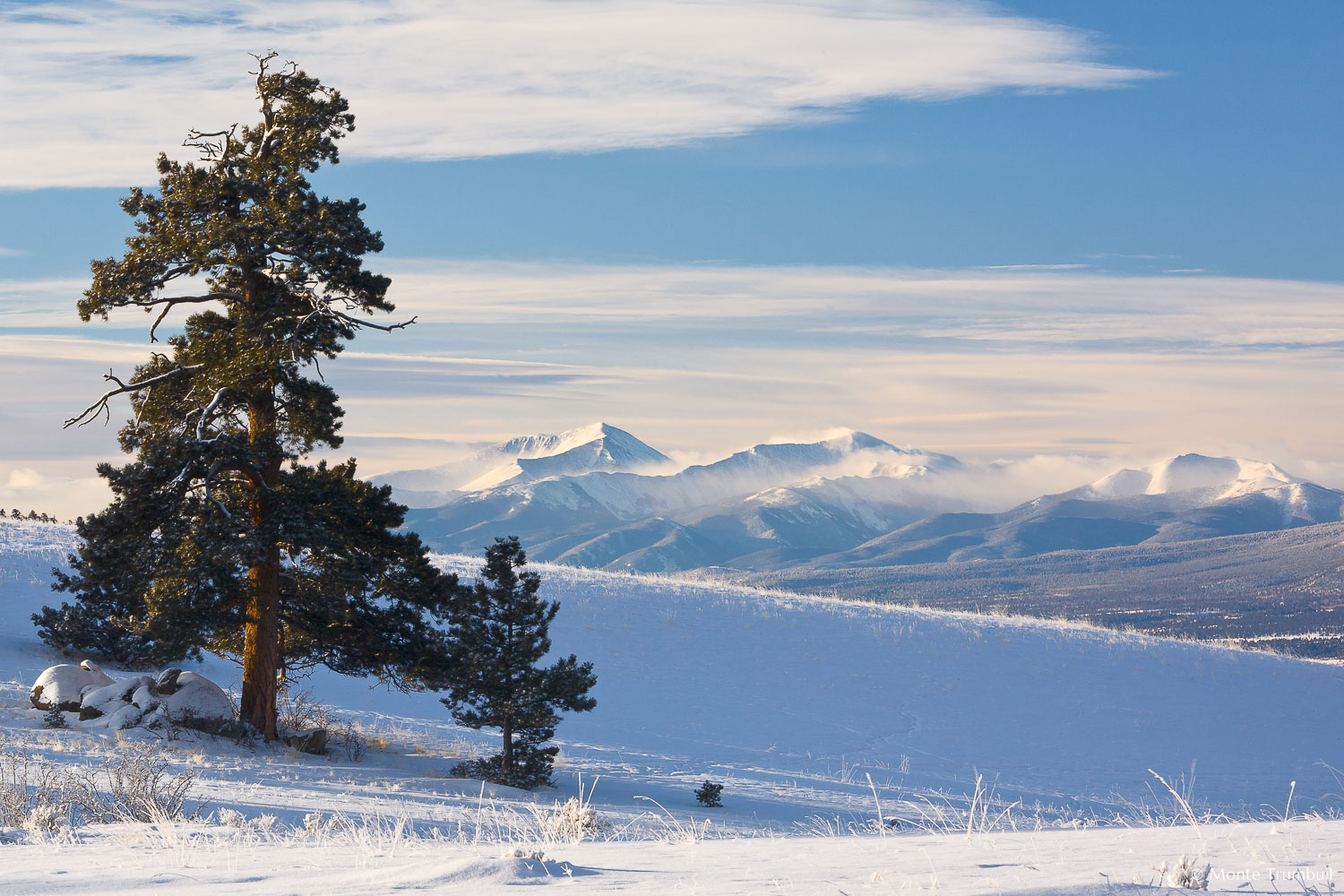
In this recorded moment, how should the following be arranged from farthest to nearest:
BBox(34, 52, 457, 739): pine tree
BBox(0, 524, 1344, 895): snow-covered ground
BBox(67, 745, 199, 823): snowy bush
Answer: BBox(34, 52, 457, 739): pine tree → BBox(67, 745, 199, 823): snowy bush → BBox(0, 524, 1344, 895): snow-covered ground

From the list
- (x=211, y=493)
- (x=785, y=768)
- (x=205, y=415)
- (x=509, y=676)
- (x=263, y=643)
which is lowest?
(x=785, y=768)

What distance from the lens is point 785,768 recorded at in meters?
24.9

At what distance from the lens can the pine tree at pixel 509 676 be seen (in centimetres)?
1855

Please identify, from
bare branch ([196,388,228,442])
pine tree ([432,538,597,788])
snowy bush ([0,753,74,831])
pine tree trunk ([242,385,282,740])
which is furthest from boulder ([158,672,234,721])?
snowy bush ([0,753,74,831])

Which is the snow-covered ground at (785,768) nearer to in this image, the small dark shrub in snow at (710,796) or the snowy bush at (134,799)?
the small dark shrub in snow at (710,796)

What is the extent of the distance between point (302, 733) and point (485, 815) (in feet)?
28.6

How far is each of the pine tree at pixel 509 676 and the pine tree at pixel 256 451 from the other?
66 centimetres

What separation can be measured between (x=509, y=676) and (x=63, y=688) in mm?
7398

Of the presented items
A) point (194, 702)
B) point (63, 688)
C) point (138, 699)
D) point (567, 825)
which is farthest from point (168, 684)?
point (567, 825)

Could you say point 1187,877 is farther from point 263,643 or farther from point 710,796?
point 263,643

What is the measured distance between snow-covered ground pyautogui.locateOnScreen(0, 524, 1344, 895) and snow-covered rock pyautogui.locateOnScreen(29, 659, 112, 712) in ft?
1.37

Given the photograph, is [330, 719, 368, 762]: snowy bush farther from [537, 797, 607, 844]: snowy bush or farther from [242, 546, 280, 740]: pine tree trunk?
[537, 797, 607, 844]: snowy bush

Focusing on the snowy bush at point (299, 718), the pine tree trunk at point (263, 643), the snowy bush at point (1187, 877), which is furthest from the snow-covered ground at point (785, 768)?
the snowy bush at point (299, 718)

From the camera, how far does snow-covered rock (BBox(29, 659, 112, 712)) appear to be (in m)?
18.3
